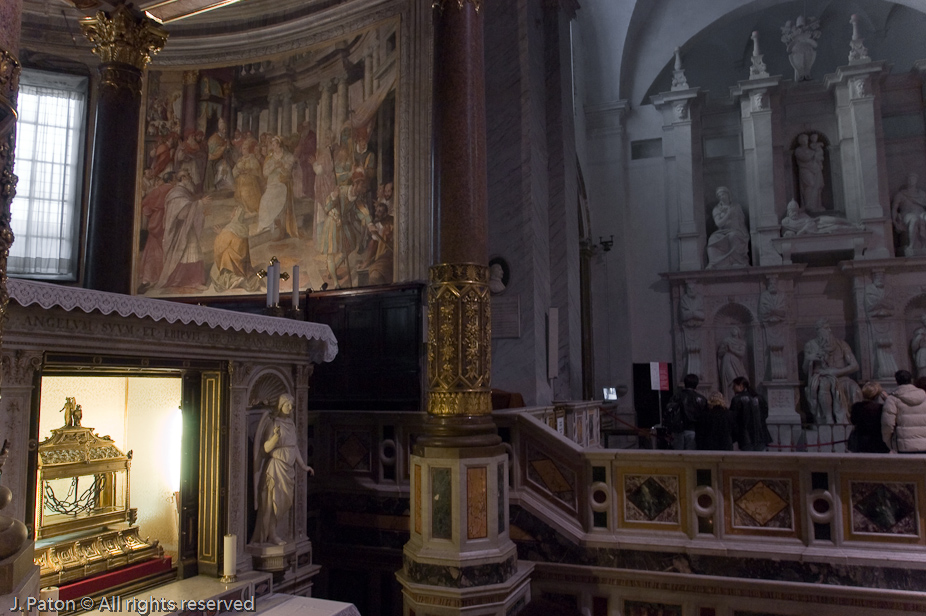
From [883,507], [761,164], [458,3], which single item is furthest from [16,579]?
[761,164]

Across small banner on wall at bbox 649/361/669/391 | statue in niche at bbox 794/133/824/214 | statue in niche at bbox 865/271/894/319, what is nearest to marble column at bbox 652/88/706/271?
statue in niche at bbox 794/133/824/214

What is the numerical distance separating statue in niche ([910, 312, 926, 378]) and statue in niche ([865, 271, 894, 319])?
2.12 feet

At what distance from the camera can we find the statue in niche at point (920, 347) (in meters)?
13.4

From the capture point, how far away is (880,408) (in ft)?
20.3

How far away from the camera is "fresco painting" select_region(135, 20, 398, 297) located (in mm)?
9578

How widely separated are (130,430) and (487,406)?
260 centimetres

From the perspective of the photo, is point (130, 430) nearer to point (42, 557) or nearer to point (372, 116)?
point (42, 557)

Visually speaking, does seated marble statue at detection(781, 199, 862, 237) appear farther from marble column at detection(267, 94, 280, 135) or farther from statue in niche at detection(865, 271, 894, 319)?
marble column at detection(267, 94, 280, 135)

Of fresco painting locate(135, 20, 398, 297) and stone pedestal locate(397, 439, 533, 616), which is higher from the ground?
fresco painting locate(135, 20, 398, 297)

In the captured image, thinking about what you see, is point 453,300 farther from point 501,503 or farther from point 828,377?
point 828,377

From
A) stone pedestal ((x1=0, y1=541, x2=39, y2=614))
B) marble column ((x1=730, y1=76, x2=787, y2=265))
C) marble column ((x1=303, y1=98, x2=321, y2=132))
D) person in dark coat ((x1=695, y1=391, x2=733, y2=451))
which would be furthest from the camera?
marble column ((x1=730, y1=76, x2=787, y2=265))

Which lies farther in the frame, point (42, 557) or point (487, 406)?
point (487, 406)

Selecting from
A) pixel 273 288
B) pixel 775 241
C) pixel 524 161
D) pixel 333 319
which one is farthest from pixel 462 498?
pixel 775 241

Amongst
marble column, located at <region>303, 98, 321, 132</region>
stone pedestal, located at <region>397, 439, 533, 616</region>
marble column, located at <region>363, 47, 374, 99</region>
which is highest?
marble column, located at <region>363, 47, 374, 99</region>
